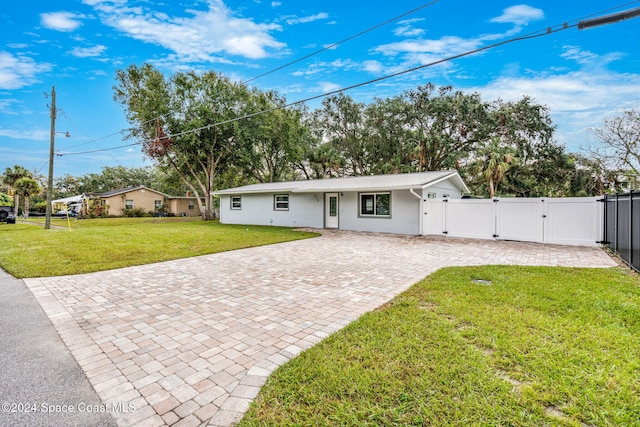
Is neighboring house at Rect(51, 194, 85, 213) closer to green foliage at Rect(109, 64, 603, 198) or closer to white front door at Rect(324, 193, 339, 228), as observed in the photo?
green foliage at Rect(109, 64, 603, 198)

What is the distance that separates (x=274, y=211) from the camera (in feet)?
58.4

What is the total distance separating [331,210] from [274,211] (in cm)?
401

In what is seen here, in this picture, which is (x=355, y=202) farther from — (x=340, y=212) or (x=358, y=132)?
(x=358, y=132)

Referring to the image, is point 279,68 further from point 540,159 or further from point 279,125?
point 540,159

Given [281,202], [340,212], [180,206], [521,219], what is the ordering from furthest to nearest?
[180,206]
[281,202]
[340,212]
[521,219]

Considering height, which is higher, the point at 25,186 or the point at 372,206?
the point at 25,186

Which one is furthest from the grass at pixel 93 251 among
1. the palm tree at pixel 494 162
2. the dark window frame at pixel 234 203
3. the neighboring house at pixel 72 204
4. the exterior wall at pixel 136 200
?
the neighboring house at pixel 72 204

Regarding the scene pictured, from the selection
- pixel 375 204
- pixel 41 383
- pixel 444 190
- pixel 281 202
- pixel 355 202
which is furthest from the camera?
pixel 281 202

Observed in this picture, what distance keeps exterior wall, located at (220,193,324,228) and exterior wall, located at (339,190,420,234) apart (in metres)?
1.54

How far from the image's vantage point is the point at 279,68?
9422 millimetres

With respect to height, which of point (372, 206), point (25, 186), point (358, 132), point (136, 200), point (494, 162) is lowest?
point (372, 206)

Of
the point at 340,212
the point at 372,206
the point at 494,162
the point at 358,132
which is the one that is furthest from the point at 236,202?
the point at 494,162

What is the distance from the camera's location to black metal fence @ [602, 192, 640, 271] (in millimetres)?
5785

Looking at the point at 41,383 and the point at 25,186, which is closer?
the point at 41,383
